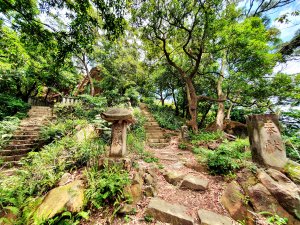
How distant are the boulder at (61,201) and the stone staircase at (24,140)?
3276mm

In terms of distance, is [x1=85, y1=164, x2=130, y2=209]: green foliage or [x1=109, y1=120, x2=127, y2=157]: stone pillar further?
[x1=109, y1=120, x2=127, y2=157]: stone pillar

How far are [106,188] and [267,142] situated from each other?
Answer: 404 centimetres

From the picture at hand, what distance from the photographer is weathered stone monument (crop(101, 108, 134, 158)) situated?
352 cm

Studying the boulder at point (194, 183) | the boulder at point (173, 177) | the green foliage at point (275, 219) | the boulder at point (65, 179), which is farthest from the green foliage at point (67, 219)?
the green foliage at point (275, 219)

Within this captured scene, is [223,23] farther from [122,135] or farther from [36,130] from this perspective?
[36,130]

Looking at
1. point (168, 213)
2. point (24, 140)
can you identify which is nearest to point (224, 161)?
point (168, 213)

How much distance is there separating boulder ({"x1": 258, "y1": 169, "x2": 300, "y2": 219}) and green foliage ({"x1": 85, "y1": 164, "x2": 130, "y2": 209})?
3030mm

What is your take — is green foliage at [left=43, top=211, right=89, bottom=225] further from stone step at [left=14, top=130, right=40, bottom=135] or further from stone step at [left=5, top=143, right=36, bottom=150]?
stone step at [left=14, top=130, right=40, bottom=135]

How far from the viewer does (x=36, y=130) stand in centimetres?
696

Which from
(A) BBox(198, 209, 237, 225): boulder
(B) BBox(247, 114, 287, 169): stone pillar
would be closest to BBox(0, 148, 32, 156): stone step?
(A) BBox(198, 209, 237, 225): boulder

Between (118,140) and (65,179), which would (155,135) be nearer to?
(118,140)

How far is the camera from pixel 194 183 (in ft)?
11.3

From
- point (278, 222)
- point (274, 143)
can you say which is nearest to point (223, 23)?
point (274, 143)

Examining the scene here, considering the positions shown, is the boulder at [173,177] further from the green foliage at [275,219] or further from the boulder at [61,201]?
the boulder at [61,201]
